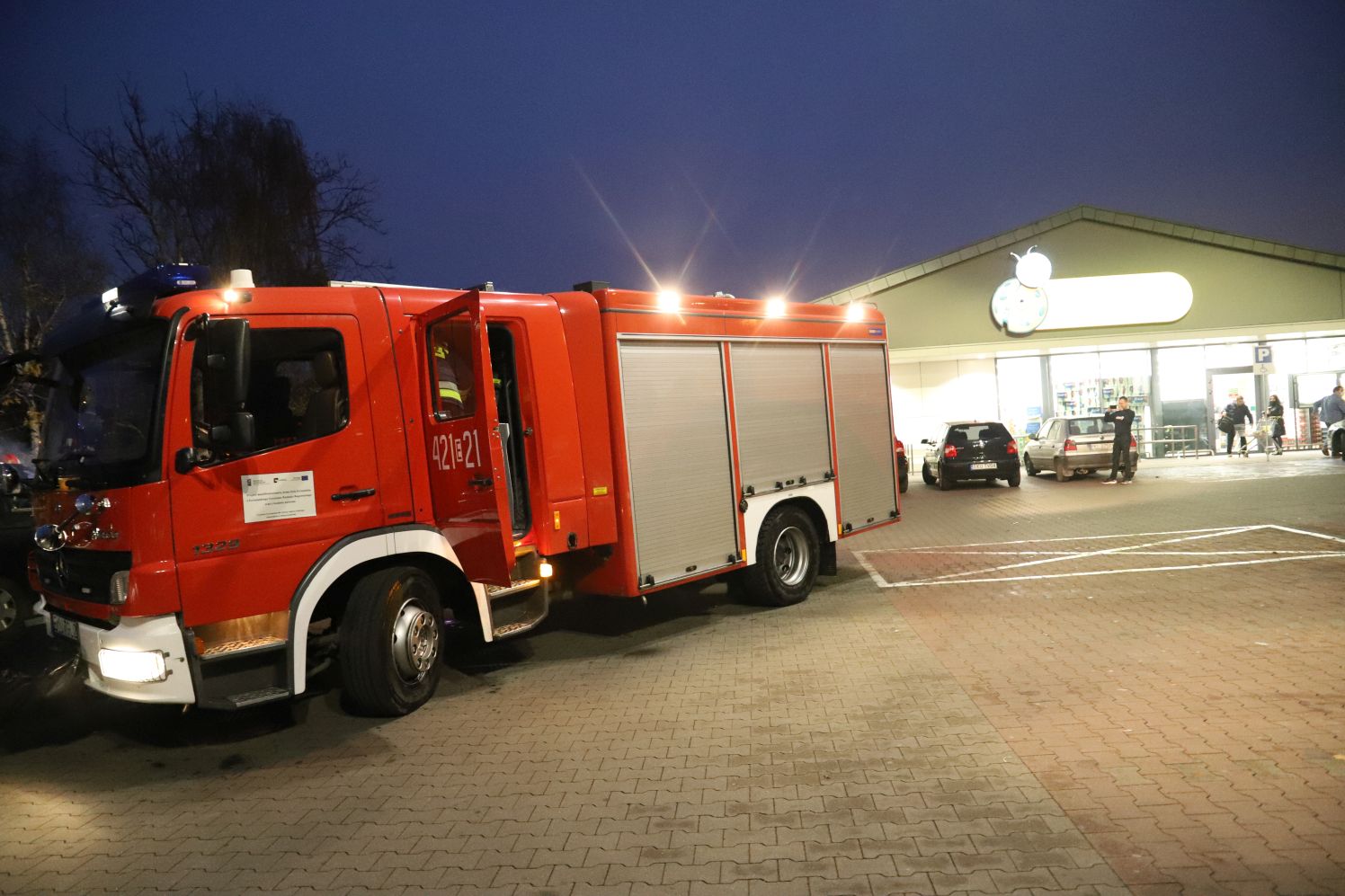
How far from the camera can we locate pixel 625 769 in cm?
488

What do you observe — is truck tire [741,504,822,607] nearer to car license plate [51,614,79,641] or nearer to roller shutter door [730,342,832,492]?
roller shutter door [730,342,832,492]

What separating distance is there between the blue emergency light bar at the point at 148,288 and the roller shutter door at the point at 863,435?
6279 millimetres

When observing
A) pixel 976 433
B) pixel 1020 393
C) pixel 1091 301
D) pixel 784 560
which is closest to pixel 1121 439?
pixel 976 433

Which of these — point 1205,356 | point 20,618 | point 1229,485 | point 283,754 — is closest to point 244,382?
point 283,754

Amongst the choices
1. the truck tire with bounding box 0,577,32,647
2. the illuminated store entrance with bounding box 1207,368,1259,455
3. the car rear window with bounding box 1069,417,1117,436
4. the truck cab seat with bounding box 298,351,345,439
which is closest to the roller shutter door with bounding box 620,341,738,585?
the truck cab seat with bounding box 298,351,345,439

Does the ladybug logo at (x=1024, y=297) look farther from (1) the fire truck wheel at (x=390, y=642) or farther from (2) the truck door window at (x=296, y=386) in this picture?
(2) the truck door window at (x=296, y=386)

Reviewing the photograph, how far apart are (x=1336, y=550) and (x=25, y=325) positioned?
26.3 meters

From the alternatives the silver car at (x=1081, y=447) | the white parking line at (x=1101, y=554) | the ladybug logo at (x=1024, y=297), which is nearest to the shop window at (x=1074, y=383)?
the ladybug logo at (x=1024, y=297)

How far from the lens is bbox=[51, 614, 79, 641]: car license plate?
5520 mm

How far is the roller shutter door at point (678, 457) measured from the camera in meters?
7.38

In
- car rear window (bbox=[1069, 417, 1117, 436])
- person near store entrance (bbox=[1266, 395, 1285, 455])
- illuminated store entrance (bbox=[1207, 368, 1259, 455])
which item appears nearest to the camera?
car rear window (bbox=[1069, 417, 1117, 436])

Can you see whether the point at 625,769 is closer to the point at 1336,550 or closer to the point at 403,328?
the point at 403,328

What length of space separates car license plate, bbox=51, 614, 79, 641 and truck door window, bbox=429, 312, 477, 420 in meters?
2.55

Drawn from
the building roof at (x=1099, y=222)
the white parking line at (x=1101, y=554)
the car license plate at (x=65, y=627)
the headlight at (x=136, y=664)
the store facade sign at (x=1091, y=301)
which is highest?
the building roof at (x=1099, y=222)
